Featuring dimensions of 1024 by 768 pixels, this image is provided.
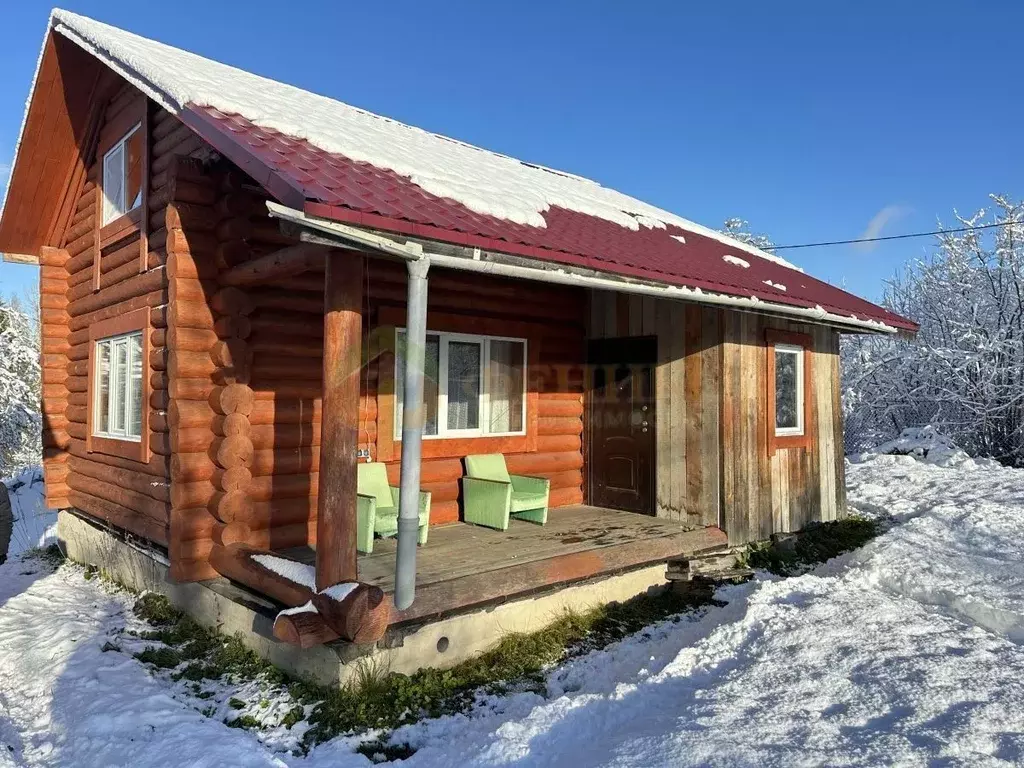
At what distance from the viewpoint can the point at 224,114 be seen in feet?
16.4

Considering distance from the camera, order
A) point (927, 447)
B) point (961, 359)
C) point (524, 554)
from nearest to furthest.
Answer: point (524, 554) → point (927, 447) → point (961, 359)

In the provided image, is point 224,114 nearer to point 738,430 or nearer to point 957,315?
point 738,430

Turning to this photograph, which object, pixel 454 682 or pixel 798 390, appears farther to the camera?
pixel 798 390

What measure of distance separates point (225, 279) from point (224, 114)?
131cm

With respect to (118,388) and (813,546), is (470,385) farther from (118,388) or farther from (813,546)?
(813,546)

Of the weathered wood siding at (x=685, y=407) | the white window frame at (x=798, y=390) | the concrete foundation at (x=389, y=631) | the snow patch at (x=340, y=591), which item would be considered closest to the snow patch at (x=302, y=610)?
the snow patch at (x=340, y=591)

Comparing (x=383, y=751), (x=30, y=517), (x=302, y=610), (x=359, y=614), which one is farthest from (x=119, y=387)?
(x=30, y=517)

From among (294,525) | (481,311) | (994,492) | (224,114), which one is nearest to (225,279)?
(224,114)

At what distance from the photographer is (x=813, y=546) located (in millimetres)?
8266

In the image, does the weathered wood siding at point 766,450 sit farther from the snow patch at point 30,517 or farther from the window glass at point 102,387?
the snow patch at point 30,517

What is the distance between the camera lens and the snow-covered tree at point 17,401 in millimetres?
20797

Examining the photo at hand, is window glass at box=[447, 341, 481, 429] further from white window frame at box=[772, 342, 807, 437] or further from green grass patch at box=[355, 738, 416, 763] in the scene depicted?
green grass patch at box=[355, 738, 416, 763]

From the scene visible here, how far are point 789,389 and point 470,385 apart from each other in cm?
388

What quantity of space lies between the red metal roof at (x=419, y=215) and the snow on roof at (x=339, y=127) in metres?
0.19
